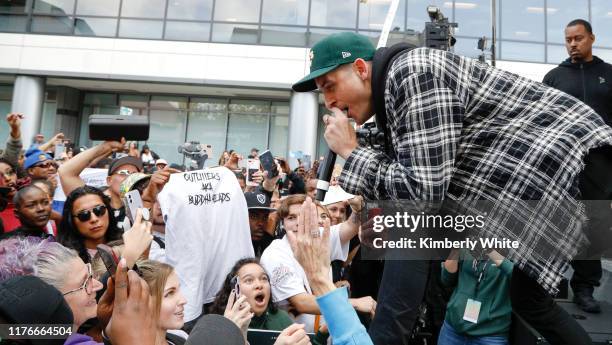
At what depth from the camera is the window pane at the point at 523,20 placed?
13000 millimetres

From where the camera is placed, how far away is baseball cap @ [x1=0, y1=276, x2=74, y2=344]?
1.14 m

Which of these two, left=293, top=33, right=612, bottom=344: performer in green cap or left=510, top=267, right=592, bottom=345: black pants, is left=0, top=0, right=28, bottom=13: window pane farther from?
left=510, top=267, right=592, bottom=345: black pants

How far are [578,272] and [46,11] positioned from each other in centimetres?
1610

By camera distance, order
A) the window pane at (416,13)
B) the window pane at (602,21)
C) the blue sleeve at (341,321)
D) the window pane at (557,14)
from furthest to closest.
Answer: the window pane at (416,13)
the window pane at (557,14)
the window pane at (602,21)
the blue sleeve at (341,321)

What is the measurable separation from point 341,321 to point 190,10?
1436cm

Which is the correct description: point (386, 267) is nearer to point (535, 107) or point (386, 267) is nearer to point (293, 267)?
point (535, 107)

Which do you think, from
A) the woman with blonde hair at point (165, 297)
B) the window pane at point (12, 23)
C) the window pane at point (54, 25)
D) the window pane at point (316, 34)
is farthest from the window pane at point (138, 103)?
the woman with blonde hair at point (165, 297)

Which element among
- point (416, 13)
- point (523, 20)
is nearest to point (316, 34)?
point (416, 13)

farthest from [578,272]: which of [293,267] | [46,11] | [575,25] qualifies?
[46,11]

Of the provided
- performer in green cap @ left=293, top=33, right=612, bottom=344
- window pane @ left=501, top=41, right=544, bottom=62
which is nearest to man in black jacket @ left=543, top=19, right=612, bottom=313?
performer in green cap @ left=293, top=33, right=612, bottom=344

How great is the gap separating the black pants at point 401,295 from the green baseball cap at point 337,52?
74 cm

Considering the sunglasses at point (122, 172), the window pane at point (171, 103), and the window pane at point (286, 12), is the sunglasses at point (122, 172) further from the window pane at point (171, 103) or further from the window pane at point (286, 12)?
the window pane at point (171, 103)

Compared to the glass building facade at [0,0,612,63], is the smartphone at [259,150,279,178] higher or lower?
lower

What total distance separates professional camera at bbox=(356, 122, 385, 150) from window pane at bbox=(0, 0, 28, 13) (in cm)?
Answer: 1631
